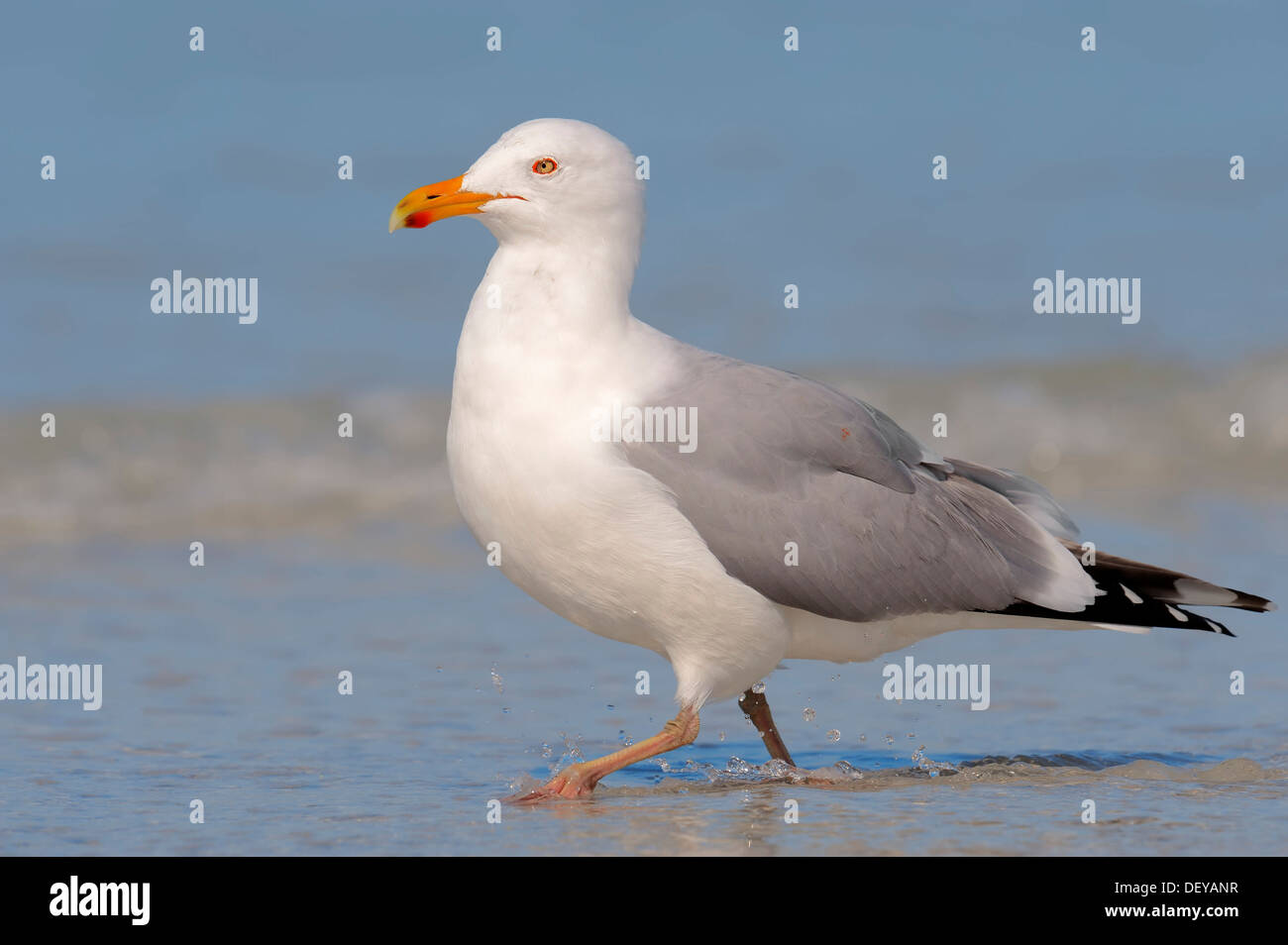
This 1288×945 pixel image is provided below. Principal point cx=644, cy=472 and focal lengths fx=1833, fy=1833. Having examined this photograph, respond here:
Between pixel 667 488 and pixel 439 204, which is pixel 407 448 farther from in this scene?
pixel 667 488

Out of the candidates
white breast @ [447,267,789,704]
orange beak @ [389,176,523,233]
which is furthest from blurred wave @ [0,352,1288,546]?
white breast @ [447,267,789,704]

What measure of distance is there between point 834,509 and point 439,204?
1606mm

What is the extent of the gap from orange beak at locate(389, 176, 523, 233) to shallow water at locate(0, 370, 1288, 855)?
1830 mm

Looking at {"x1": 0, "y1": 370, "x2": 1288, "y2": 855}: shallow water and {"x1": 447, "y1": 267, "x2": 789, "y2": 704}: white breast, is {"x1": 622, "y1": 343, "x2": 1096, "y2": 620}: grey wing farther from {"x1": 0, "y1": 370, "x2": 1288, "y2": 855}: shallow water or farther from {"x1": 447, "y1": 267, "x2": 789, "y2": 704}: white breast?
{"x1": 0, "y1": 370, "x2": 1288, "y2": 855}: shallow water

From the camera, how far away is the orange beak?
5.86 m

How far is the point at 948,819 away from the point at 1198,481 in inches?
335

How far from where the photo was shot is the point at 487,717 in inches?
278

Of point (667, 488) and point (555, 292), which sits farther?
point (555, 292)

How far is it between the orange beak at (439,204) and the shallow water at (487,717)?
6.00ft

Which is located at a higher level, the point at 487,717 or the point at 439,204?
the point at 439,204

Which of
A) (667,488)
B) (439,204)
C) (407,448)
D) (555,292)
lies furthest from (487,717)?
(407,448)

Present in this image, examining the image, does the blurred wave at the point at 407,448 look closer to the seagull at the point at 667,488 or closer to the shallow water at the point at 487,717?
the shallow water at the point at 487,717

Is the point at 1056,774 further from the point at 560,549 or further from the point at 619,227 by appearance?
the point at 619,227

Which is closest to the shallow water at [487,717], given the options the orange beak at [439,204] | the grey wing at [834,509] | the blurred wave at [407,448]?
the blurred wave at [407,448]
